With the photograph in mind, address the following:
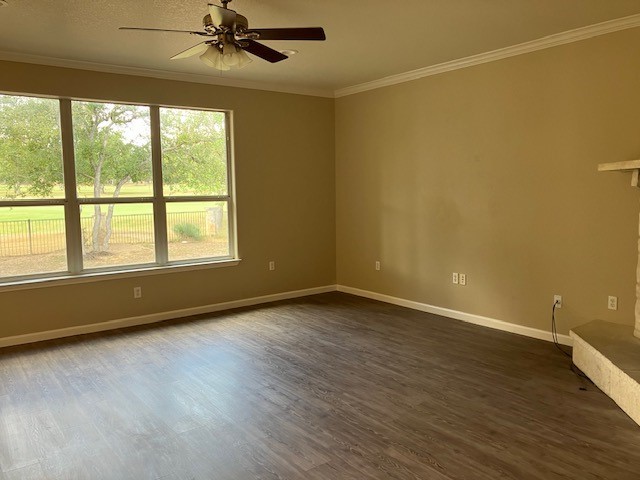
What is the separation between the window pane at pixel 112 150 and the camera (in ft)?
15.4

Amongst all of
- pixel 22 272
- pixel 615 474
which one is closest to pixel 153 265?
pixel 22 272

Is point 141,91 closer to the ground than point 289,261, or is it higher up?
higher up

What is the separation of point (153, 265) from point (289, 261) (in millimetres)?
1682

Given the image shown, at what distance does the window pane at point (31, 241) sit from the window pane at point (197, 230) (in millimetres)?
1072

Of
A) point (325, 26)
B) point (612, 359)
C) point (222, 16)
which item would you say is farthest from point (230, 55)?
point (612, 359)

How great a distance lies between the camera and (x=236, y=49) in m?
2.99

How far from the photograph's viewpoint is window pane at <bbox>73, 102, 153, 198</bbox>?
15.4 feet

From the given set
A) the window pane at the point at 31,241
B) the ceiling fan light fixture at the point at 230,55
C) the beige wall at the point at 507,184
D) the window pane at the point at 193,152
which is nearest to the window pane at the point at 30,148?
the window pane at the point at 31,241

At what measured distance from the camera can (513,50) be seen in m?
4.25

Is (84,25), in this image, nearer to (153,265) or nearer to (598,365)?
(153,265)

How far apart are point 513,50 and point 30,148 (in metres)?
4.47

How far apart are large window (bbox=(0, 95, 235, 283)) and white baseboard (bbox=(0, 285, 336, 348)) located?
536 mm

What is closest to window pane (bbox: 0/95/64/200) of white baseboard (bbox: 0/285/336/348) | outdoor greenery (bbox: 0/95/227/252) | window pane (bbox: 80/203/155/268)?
outdoor greenery (bbox: 0/95/227/252)

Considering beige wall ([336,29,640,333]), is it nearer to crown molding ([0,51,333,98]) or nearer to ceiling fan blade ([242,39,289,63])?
crown molding ([0,51,333,98])
